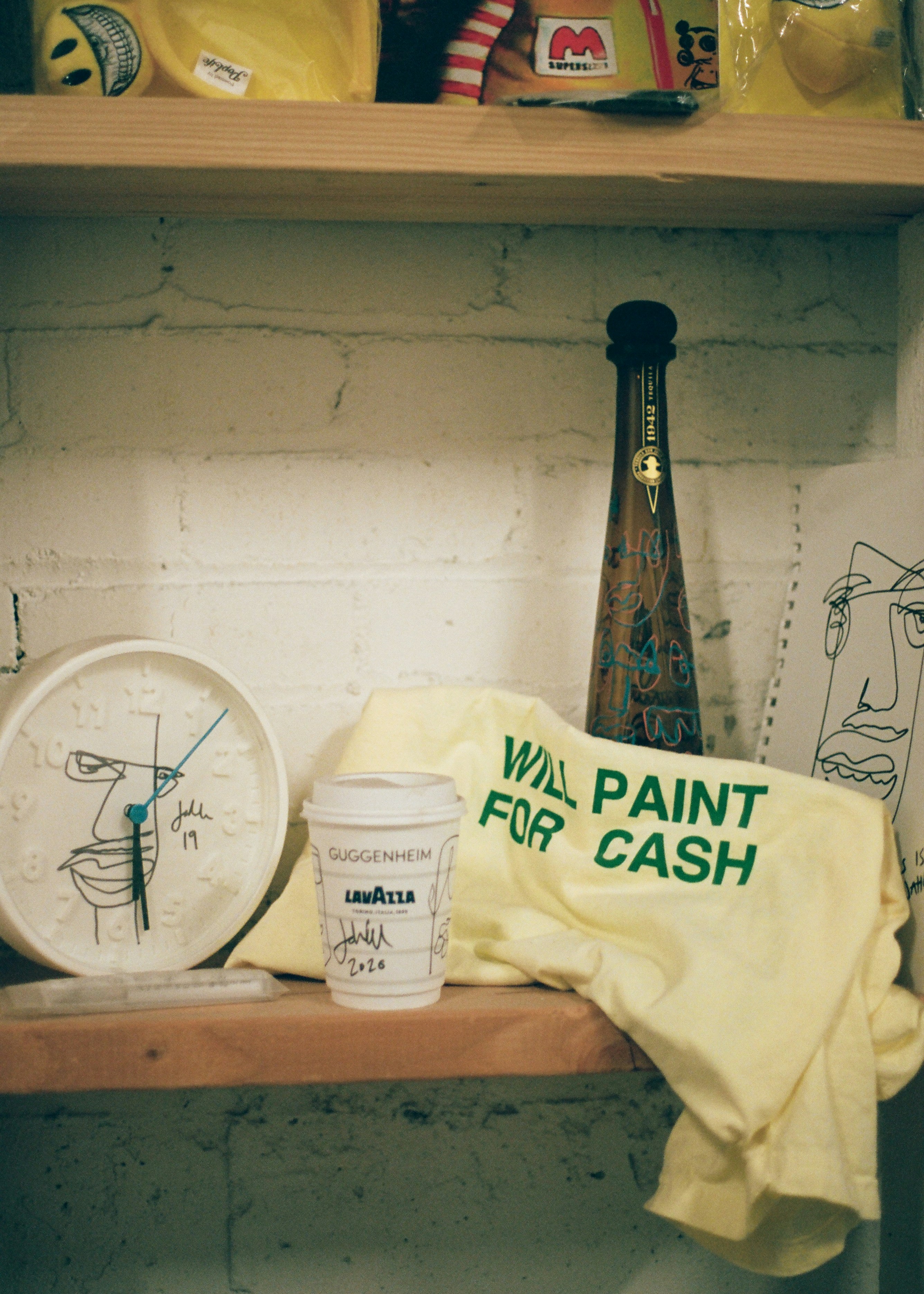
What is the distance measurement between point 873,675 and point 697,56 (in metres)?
0.47

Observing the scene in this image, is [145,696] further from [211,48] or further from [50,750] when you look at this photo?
[211,48]

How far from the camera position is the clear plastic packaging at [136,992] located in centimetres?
59

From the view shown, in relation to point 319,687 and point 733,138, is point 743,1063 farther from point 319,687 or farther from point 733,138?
point 733,138

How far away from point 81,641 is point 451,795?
0.99 feet

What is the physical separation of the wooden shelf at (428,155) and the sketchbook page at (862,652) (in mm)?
231

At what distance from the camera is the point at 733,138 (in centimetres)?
66

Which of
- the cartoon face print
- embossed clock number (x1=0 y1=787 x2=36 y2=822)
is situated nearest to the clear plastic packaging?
embossed clock number (x1=0 y1=787 x2=36 y2=822)

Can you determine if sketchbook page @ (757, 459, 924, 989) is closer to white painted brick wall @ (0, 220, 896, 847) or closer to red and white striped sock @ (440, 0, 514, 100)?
white painted brick wall @ (0, 220, 896, 847)

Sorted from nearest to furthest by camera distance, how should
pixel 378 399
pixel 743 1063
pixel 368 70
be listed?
1. pixel 743 1063
2. pixel 368 70
3. pixel 378 399

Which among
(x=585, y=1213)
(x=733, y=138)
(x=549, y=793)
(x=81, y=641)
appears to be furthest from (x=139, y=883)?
(x=733, y=138)

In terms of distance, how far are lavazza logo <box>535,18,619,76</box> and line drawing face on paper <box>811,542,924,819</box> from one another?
0.41 m

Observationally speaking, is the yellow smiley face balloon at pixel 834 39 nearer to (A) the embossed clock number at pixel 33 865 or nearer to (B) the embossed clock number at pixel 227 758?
(B) the embossed clock number at pixel 227 758

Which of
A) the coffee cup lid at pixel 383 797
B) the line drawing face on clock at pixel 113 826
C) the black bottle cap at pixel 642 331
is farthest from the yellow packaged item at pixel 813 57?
the line drawing face on clock at pixel 113 826
